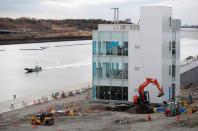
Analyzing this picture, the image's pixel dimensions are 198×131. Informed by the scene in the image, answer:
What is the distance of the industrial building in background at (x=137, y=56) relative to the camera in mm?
39438

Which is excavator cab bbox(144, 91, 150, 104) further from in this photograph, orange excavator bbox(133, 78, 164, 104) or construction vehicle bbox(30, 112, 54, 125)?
construction vehicle bbox(30, 112, 54, 125)

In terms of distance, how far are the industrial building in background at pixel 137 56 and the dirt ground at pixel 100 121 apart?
3.07 meters

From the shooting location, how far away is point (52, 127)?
30000mm

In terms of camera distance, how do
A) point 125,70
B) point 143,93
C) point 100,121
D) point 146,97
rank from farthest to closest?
point 125,70, point 146,97, point 143,93, point 100,121

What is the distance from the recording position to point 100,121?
31.5m

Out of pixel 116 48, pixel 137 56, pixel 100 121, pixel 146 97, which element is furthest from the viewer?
pixel 116 48

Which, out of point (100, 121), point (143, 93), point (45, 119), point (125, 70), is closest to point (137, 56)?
point (125, 70)

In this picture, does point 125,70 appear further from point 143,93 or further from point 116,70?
point 143,93

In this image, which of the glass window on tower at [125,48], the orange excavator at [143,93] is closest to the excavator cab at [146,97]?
the orange excavator at [143,93]

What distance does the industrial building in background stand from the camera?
129 feet

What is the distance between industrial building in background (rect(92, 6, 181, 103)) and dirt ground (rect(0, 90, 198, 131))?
307 centimetres

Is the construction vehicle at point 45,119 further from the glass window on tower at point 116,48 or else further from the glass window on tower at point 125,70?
the glass window on tower at point 116,48

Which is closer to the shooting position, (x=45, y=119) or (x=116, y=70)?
(x=45, y=119)

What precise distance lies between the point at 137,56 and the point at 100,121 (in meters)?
11.2
